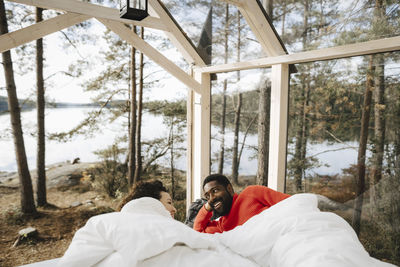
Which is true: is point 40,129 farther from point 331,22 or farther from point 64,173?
point 331,22

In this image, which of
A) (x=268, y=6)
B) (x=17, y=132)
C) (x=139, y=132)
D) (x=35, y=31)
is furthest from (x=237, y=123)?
(x=17, y=132)

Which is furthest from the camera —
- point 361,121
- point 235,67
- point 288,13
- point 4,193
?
point 4,193

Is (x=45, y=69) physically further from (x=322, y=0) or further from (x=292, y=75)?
(x=322, y=0)

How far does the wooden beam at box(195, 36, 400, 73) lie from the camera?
6.36 feet

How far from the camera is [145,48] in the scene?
108 inches

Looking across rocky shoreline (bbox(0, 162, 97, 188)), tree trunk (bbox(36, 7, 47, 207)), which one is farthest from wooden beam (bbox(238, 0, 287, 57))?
rocky shoreline (bbox(0, 162, 97, 188))

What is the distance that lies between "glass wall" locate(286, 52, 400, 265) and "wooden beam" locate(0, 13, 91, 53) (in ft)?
6.58

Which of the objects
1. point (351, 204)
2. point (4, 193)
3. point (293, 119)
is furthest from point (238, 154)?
point (4, 193)

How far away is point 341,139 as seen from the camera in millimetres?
2352

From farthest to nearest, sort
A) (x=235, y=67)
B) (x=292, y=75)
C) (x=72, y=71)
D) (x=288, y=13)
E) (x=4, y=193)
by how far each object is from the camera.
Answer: (x=72, y=71)
(x=4, y=193)
(x=235, y=67)
(x=292, y=75)
(x=288, y=13)

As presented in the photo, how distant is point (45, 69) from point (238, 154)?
2.55 m

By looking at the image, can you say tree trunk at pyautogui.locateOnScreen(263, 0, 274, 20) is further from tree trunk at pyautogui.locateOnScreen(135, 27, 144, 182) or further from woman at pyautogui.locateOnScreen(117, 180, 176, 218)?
tree trunk at pyautogui.locateOnScreen(135, 27, 144, 182)

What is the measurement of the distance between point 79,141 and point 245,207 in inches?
98.4

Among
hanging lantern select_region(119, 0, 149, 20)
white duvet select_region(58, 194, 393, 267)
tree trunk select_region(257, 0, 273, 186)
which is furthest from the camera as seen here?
tree trunk select_region(257, 0, 273, 186)
